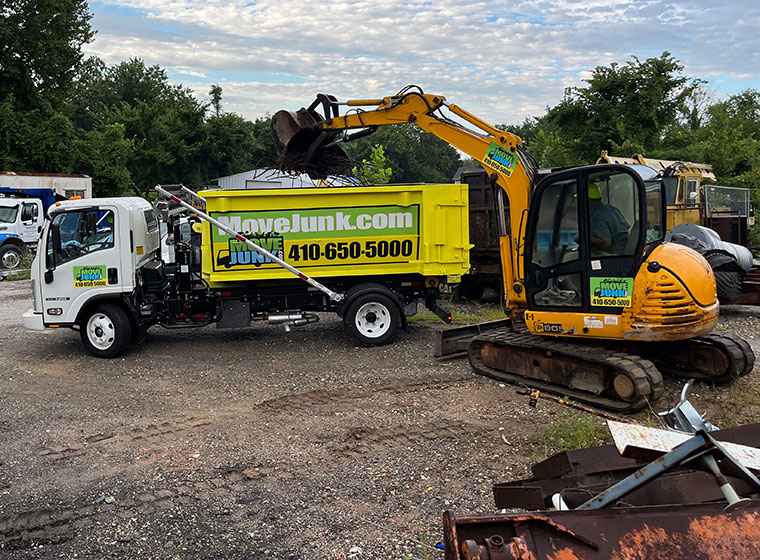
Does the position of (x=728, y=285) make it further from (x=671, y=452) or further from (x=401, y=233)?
(x=671, y=452)

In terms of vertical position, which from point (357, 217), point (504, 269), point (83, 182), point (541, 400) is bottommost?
point (541, 400)

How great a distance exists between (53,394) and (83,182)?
75.5 ft

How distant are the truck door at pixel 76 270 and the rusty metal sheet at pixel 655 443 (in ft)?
26.7

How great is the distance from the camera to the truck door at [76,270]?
373 inches

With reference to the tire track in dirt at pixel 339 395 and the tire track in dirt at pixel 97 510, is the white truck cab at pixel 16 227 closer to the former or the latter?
the tire track in dirt at pixel 339 395

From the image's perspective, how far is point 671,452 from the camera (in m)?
2.62

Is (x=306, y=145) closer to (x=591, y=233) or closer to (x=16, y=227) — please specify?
(x=591, y=233)

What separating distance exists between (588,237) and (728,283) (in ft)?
20.0

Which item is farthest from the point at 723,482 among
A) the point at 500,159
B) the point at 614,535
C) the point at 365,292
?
the point at 365,292

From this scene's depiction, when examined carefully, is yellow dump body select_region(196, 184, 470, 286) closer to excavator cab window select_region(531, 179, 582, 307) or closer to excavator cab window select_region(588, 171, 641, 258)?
excavator cab window select_region(531, 179, 582, 307)

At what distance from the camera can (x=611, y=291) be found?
7.09m

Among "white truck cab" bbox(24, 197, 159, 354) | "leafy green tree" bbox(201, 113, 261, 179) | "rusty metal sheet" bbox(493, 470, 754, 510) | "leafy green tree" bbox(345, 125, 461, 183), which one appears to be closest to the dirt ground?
"white truck cab" bbox(24, 197, 159, 354)

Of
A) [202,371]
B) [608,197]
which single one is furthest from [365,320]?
[608,197]

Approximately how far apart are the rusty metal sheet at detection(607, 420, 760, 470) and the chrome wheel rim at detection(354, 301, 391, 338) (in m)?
7.07
